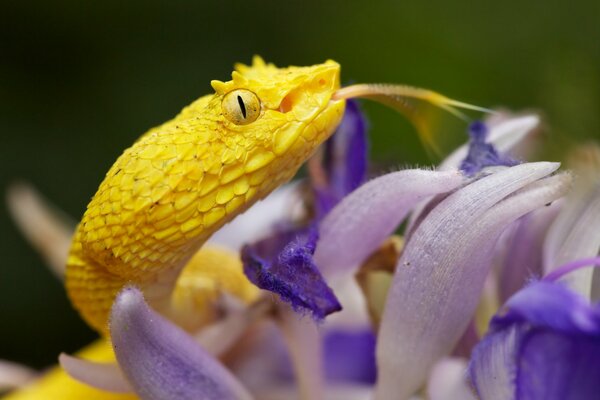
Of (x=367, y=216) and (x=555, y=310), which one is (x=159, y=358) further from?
(x=555, y=310)

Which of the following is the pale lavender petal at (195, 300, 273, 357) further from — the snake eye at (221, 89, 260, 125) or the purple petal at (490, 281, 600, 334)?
the purple petal at (490, 281, 600, 334)

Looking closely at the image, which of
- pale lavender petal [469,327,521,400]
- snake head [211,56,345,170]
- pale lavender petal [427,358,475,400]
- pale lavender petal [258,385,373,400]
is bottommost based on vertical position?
pale lavender petal [258,385,373,400]

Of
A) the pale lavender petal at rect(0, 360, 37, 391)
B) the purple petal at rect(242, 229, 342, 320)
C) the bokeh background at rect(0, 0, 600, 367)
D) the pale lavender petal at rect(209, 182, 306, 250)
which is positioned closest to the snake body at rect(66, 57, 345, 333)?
the purple petal at rect(242, 229, 342, 320)

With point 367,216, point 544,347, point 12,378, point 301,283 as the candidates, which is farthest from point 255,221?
point 544,347

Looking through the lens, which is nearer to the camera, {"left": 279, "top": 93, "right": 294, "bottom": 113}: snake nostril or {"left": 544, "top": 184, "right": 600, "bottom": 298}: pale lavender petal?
{"left": 279, "top": 93, "right": 294, "bottom": 113}: snake nostril

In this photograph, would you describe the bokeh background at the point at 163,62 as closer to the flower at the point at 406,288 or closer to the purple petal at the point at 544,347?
the flower at the point at 406,288

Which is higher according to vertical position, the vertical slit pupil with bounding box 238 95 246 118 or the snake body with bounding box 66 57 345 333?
the vertical slit pupil with bounding box 238 95 246 118

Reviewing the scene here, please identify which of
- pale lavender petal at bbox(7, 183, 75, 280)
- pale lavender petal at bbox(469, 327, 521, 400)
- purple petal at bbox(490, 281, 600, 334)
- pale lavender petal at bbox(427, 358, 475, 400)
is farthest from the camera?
pale lavender petal at bbox(7, 183, 75, 280)

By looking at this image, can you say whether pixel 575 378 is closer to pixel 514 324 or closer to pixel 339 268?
pixel 514 324
